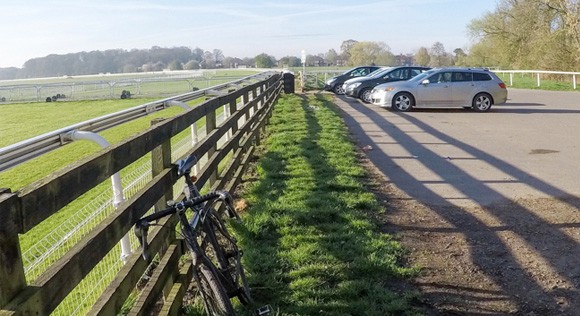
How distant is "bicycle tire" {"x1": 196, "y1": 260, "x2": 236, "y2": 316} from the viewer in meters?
3.30

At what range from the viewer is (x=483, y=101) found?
1975 cm

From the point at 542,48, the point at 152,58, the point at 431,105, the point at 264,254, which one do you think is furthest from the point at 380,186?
the point at 152,58

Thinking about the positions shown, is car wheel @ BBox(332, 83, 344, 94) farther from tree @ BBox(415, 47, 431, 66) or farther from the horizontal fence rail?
tree @ BBox(415, 47, 431, 66)

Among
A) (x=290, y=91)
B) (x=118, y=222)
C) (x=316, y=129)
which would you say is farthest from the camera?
(x=290, y=91)

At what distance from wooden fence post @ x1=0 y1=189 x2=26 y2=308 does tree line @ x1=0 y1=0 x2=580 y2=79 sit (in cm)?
4186

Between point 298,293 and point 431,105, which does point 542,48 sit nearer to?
point 431,105

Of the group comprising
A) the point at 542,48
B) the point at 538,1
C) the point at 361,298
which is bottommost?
the point at 361,298

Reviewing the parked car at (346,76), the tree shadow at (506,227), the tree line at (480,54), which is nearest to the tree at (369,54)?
the tree line at (480,54)

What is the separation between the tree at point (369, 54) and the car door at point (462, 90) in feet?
175

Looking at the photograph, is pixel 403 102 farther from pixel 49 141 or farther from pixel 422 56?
pixel 422 56

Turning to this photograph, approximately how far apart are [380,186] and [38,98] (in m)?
47.8

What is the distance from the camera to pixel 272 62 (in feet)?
281

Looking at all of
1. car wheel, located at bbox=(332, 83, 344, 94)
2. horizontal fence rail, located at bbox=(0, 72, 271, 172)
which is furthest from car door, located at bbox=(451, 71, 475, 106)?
horizontal fence rail, located at bbox=(0, 72, 271, 172)

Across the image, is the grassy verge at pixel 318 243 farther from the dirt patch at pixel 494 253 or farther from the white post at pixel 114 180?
the white post at pixel 114 180
